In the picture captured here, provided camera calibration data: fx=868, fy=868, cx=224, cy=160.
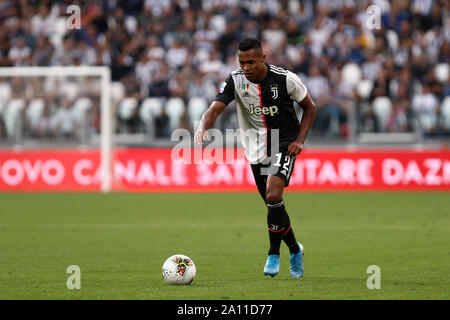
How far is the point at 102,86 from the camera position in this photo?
71.9 ft

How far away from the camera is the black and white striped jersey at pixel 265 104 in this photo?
8.63m

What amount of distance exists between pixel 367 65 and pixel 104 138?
24.1 ft

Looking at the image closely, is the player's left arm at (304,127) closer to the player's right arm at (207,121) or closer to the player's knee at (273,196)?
the player's knee at (273,196)

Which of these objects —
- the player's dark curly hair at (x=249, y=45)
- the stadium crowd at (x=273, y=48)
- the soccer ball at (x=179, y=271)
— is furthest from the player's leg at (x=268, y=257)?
the stadium crowd at (x=273, y=48)

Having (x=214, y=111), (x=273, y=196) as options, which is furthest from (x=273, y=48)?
(x=273, y=196)

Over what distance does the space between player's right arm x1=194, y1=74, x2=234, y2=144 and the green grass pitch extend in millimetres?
1395

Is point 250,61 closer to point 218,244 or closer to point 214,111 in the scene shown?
point 214,111

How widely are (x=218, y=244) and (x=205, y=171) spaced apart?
10839 millimetres

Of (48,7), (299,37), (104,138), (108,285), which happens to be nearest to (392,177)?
(299,37)

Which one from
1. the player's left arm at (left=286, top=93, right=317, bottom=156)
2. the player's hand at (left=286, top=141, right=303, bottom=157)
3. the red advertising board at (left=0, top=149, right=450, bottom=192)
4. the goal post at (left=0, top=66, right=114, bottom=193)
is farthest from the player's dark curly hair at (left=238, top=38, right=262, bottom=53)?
the goal post at (left=0, top=66, right=114, bottom=193)

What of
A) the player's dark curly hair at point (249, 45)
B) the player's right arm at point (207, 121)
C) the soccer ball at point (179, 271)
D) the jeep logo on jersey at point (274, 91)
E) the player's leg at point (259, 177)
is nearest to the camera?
the soccer ball at point (179, 271)

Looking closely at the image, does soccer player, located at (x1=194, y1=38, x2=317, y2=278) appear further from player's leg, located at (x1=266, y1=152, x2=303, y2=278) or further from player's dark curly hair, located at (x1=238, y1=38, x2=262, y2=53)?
player's dark curly hair, located at (x1=238, y1=38, x2=262, y2=53)

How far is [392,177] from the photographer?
22.2m

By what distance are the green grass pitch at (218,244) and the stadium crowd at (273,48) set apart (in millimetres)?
2437
